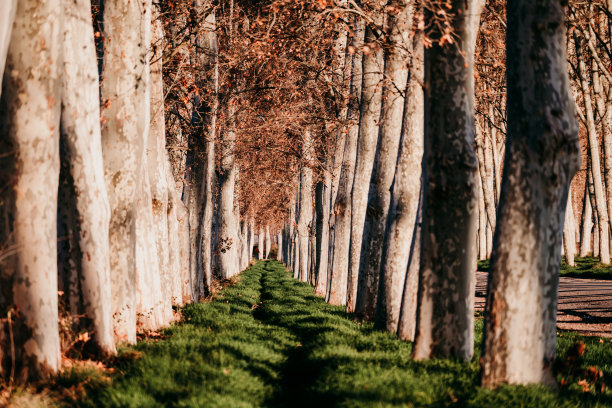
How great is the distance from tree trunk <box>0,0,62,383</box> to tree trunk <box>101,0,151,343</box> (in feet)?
6.04

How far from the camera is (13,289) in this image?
16.1ft

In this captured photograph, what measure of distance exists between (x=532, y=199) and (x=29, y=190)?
4.38 metres

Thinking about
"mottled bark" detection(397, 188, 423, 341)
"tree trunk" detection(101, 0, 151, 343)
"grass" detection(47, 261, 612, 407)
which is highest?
"tree trunk" detection(101, 0, 151, 343)

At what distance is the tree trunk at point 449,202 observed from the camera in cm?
574

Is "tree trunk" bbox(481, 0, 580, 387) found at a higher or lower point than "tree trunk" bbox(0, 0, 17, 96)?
lower

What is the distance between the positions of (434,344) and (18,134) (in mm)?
4540

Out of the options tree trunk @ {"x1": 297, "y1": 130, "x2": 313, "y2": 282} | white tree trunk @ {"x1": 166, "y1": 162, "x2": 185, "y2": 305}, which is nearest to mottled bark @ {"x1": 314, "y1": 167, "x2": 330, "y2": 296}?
tree trunk @ {"x1": 297, "y1": 130, "x2": 313, "y2": 282}

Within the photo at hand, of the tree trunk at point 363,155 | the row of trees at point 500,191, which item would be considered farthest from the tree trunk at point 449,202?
the tree trunk at point 363,155

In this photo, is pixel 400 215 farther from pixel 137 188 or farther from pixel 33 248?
pixel 33 248

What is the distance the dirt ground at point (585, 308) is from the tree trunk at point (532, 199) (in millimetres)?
6136

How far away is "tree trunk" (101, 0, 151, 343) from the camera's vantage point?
6.88 metres

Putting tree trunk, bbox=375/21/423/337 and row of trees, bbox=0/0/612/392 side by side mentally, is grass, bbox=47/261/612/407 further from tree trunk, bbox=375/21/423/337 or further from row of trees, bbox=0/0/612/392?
tree trunk, bbox=375/21/423/337

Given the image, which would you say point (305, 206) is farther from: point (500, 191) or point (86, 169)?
point (500, 191)

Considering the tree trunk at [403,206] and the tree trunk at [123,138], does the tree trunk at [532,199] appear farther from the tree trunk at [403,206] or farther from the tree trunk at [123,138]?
the tree trunk at [123,138]
